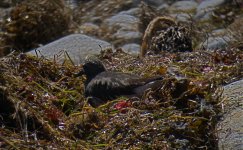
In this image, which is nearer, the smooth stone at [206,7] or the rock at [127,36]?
the rock at [127,36]

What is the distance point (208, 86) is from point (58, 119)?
0.86 metres

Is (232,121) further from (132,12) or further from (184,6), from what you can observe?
(184,6)

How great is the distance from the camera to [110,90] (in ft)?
16.9

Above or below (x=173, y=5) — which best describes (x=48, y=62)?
above

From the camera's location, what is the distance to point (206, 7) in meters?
11.1

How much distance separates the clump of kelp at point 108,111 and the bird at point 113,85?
0.07m

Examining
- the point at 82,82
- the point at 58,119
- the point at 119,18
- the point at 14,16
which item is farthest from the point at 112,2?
the point at 58,119

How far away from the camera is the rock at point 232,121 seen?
14.5 feet

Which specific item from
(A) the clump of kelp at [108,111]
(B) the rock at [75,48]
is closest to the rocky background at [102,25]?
(B) the rock at [75,48]

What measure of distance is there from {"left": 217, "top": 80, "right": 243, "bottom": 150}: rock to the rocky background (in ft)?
2.61

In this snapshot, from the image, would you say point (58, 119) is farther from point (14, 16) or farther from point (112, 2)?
point (112, 2)

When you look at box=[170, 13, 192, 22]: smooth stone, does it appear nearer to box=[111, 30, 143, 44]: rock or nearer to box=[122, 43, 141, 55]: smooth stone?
box=[111, 30, 143, 44]: rock

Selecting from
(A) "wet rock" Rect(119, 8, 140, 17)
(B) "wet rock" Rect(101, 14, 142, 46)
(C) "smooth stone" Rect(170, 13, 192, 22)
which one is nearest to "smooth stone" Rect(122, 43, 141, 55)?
(B) "wet rock" Rect(101, 14, 142, 46)

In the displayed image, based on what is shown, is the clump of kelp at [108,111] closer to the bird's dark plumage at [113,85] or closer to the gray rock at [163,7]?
the bird's dark plumage at [113,85]
